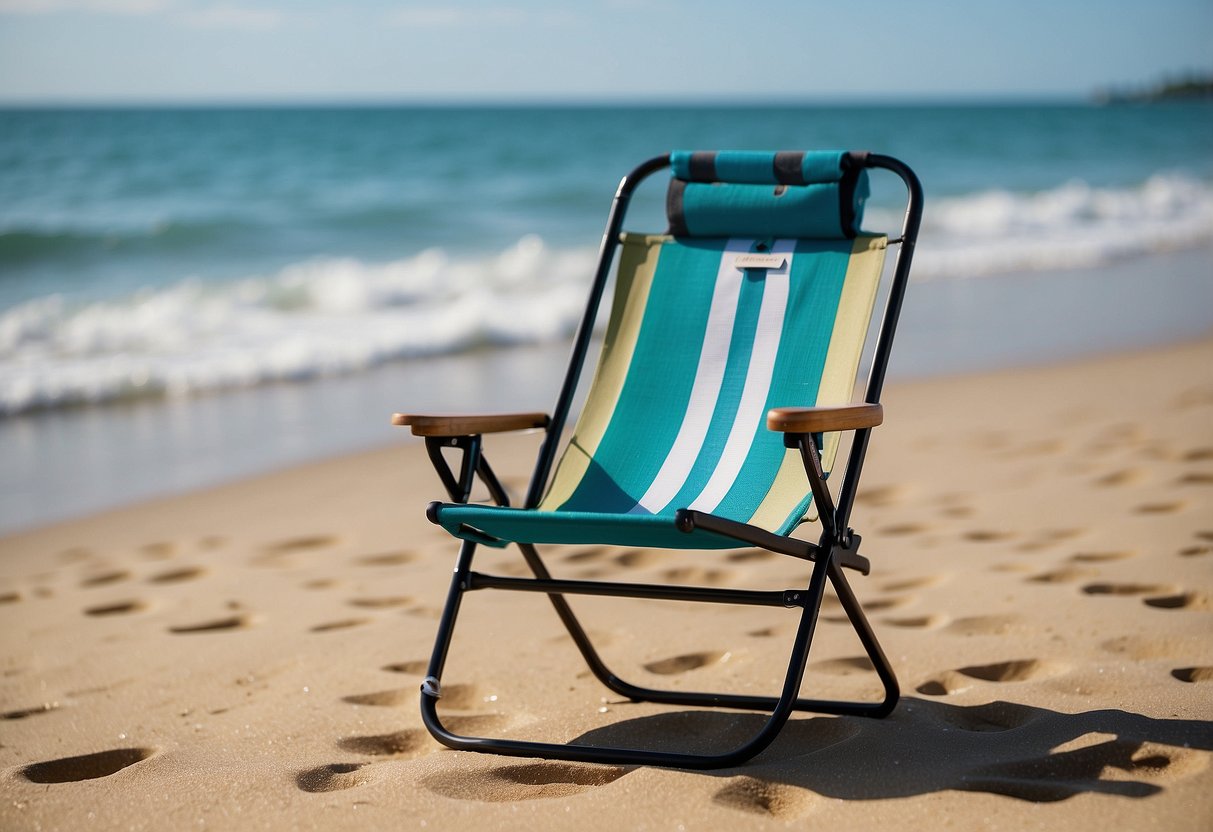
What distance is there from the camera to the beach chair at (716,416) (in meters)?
2.15

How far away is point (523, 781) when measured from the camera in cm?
215

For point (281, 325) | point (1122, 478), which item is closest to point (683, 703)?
point (1122, 478)

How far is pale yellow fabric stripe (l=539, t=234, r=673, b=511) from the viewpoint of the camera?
2.64 m

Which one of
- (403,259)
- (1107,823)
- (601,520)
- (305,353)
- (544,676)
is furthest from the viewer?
(403,259)

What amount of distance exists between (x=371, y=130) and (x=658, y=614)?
25.9m

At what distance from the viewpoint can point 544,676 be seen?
267 cm

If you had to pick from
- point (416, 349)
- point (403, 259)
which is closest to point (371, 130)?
point (403, 259)

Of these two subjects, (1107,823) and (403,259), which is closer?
(1107,823)

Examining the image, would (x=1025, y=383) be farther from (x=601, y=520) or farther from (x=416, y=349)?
(x=601, y=520)

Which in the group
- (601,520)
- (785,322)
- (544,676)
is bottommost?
(544,676)

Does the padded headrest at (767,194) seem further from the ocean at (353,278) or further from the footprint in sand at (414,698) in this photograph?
the ocean at (353,278)

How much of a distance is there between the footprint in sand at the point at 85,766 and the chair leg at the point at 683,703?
0.56m

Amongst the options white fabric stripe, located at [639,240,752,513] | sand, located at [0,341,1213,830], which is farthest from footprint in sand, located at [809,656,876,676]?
white fabric stripe, located at [639,240,752,513]

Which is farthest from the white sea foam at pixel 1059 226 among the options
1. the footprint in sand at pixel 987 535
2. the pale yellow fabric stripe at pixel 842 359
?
the pale yellow fabric stripe at pixel 842 359
